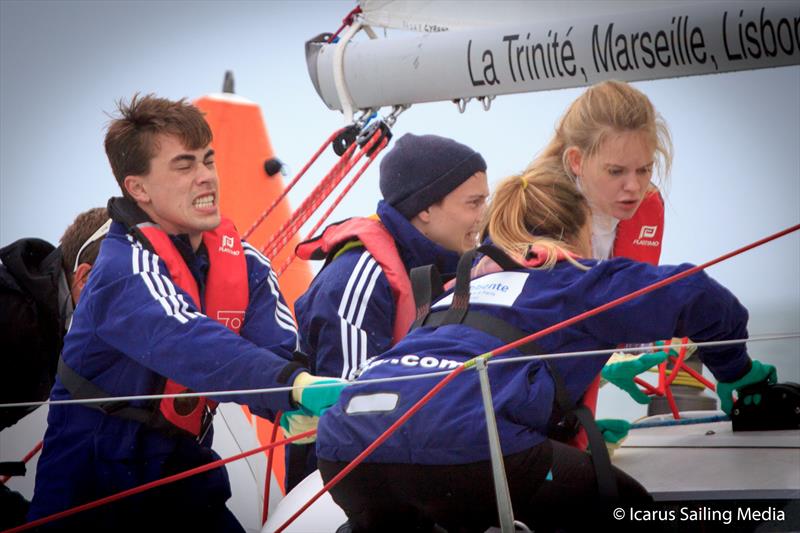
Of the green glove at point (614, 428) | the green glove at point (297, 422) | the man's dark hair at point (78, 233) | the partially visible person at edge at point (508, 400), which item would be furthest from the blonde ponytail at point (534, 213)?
the man's dark hair at point (78, 233)

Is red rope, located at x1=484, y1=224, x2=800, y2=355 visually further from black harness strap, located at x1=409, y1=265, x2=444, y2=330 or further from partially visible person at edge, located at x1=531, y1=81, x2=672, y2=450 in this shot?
partially visible person at edge, located at x1=531, y1=81, x2=672, y2=450

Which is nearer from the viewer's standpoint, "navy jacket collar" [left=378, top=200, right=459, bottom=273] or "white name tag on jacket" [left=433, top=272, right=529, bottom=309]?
"white name tag on jacket" [left=433, top=272, right=529, bottom=309]

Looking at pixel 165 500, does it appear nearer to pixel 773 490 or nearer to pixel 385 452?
pixel 385 452

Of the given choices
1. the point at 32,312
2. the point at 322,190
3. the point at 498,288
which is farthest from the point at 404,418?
the point at 322,190

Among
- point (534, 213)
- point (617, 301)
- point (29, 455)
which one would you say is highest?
point (534, 213)

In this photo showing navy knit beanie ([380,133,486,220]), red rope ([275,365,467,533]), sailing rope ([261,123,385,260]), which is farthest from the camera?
sailing rope ([261,123,385,260])

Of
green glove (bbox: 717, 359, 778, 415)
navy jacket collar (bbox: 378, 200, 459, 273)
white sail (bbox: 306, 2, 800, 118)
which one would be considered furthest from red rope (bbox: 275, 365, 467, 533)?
white sail (bbox: 306, 2, 800, 118)

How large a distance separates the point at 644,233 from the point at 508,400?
0.95m

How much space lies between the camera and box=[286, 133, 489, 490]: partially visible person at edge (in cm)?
241

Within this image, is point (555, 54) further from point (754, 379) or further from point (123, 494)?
point (123, 494)

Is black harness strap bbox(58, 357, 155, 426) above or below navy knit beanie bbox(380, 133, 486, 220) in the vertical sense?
below

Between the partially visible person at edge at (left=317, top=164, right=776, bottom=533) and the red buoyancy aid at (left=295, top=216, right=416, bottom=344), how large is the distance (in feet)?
1.93

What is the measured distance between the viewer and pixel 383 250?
2504 millimetres

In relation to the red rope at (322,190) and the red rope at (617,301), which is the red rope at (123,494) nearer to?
the red rope at (617,301)
